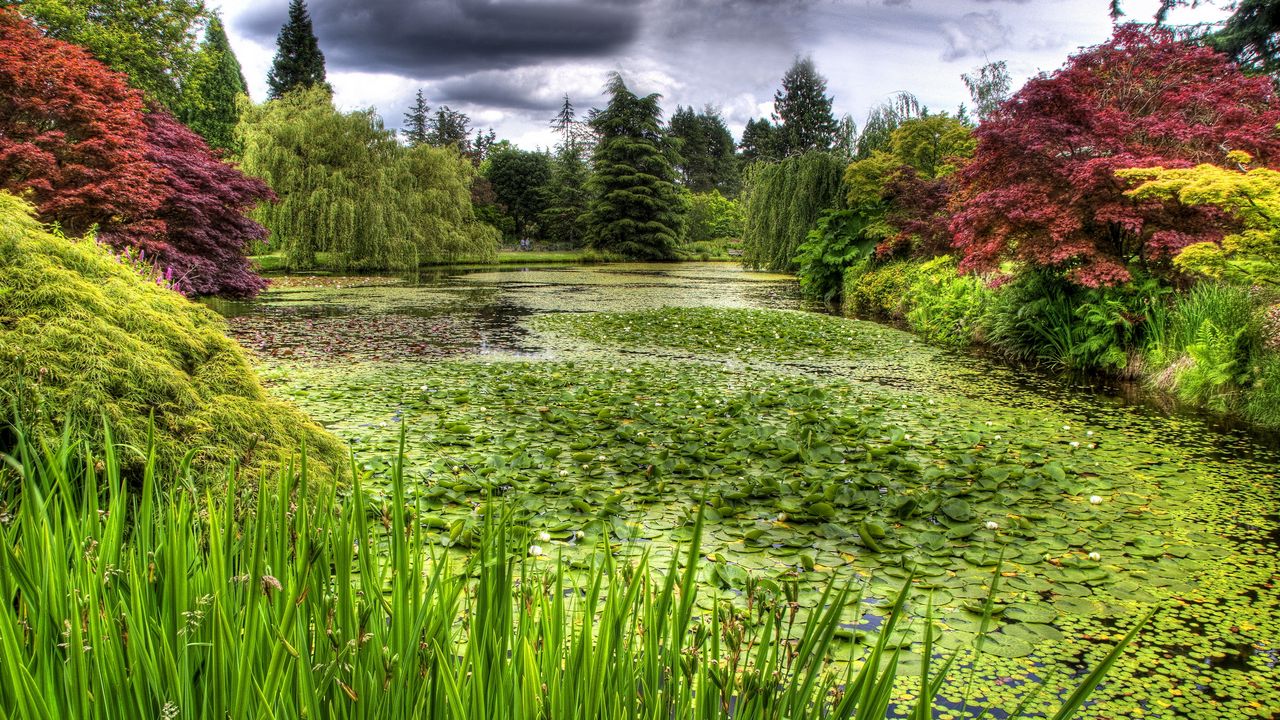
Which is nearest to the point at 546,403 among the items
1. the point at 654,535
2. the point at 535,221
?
the point at 654,535

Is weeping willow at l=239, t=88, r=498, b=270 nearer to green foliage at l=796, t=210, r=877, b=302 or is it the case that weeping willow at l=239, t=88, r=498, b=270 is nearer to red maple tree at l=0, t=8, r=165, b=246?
red maple tree at l=0, t=8, r=165, b=246

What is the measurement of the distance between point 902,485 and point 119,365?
135 inches

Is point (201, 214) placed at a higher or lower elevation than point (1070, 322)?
higher

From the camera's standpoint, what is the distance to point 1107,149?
22.3ft

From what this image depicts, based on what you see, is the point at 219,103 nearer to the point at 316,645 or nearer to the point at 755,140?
the point at 316,645

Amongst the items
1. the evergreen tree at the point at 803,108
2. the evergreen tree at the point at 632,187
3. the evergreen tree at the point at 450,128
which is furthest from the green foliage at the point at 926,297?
the evergreen tree at the point at 450,128

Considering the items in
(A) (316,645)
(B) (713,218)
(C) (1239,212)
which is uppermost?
(B) (713,218)

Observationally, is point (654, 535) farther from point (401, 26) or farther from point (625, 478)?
point (401, 26)

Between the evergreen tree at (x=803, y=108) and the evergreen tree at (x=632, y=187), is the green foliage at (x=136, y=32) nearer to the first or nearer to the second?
the evergreen tree at (x=632, y=187)

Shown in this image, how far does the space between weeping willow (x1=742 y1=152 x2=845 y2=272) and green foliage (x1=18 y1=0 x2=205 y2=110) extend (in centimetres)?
1533

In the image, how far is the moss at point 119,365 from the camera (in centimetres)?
226

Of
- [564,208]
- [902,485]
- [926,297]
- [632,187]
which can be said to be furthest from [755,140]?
[902,485]

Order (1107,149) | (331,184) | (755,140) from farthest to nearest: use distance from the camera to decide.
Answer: (755,140), (331,184), (1107,149)

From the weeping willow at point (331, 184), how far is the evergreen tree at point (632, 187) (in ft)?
47.7
